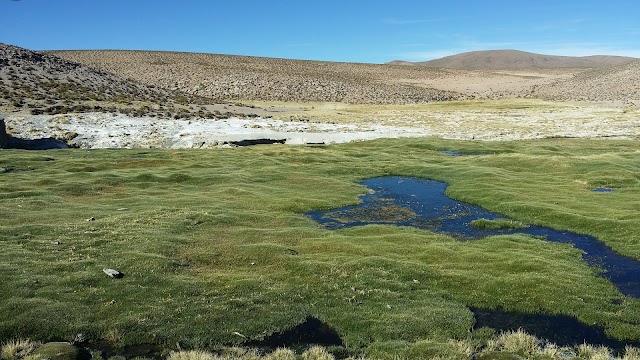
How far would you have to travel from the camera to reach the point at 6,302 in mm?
19906

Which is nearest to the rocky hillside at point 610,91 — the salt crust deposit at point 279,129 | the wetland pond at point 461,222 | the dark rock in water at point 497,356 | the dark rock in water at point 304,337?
the salt crust deposit at point 279,129

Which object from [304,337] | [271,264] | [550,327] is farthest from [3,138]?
[550,327]

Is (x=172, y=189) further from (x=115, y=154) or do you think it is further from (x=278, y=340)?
(x=278, y=340)

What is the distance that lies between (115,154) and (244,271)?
49166 mm

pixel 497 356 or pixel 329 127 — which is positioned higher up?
pixel 329 127

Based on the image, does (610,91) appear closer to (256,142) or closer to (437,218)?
(256,142)

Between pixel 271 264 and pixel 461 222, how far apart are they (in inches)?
664

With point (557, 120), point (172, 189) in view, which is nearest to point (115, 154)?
point (172, 189)

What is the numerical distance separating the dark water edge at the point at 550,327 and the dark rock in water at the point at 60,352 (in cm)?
1461

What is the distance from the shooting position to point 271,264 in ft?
85.6

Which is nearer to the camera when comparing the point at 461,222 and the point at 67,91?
the point at 461,222

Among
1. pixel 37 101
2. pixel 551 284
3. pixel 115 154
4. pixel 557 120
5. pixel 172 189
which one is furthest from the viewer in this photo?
pixel 557 120

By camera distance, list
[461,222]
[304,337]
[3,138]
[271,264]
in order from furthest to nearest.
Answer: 1. [3,138]
2. [461,222]
3. [271,264]
4. [304,337]

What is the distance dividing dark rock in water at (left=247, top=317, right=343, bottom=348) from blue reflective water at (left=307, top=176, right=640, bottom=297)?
46.8 ft
